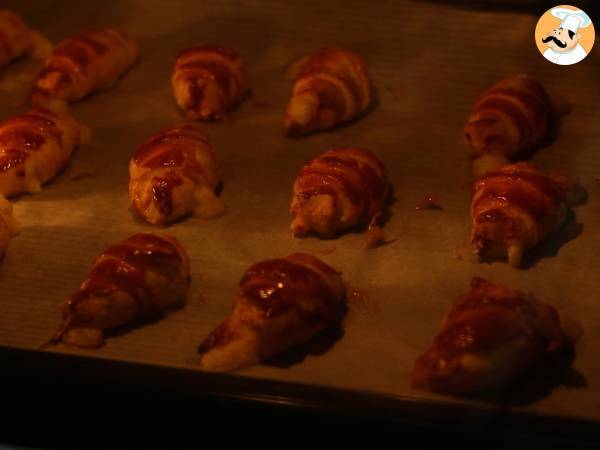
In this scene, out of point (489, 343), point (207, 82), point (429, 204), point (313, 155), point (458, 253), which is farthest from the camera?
point (207, 82)

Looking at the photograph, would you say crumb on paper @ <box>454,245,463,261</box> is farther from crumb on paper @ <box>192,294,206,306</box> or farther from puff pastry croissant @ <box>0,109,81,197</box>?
puff pastry croissant @ <box>0,109,81,197</box>

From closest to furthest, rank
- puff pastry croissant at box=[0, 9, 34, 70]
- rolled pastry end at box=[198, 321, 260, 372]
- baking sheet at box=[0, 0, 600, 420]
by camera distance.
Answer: rolled pastry end at box=[198, 321, 260, 372] → baking sheet at box=[0, 0, 600, 420] → puff pastry croissant at box=[0, 9, 34, 70]

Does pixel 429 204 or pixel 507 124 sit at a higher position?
pixel 507 124

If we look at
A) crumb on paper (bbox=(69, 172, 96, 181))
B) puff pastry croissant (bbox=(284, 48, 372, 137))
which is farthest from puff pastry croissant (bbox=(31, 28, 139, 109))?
puff pastry croissant (bbox=(284, 48, 372, 137))

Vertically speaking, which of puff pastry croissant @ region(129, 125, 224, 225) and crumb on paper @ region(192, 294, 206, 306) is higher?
puff pastry croissant @ region(129, 125, 224, 225)

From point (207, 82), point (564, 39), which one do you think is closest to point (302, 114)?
point (207, 82)

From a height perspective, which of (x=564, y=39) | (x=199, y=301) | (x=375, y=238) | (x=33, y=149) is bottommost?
(x=199, y=301)

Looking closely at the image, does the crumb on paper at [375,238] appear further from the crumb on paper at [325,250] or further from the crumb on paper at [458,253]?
the crumb on paper at [458,253]

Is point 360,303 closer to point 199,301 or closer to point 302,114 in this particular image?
point 199,301
